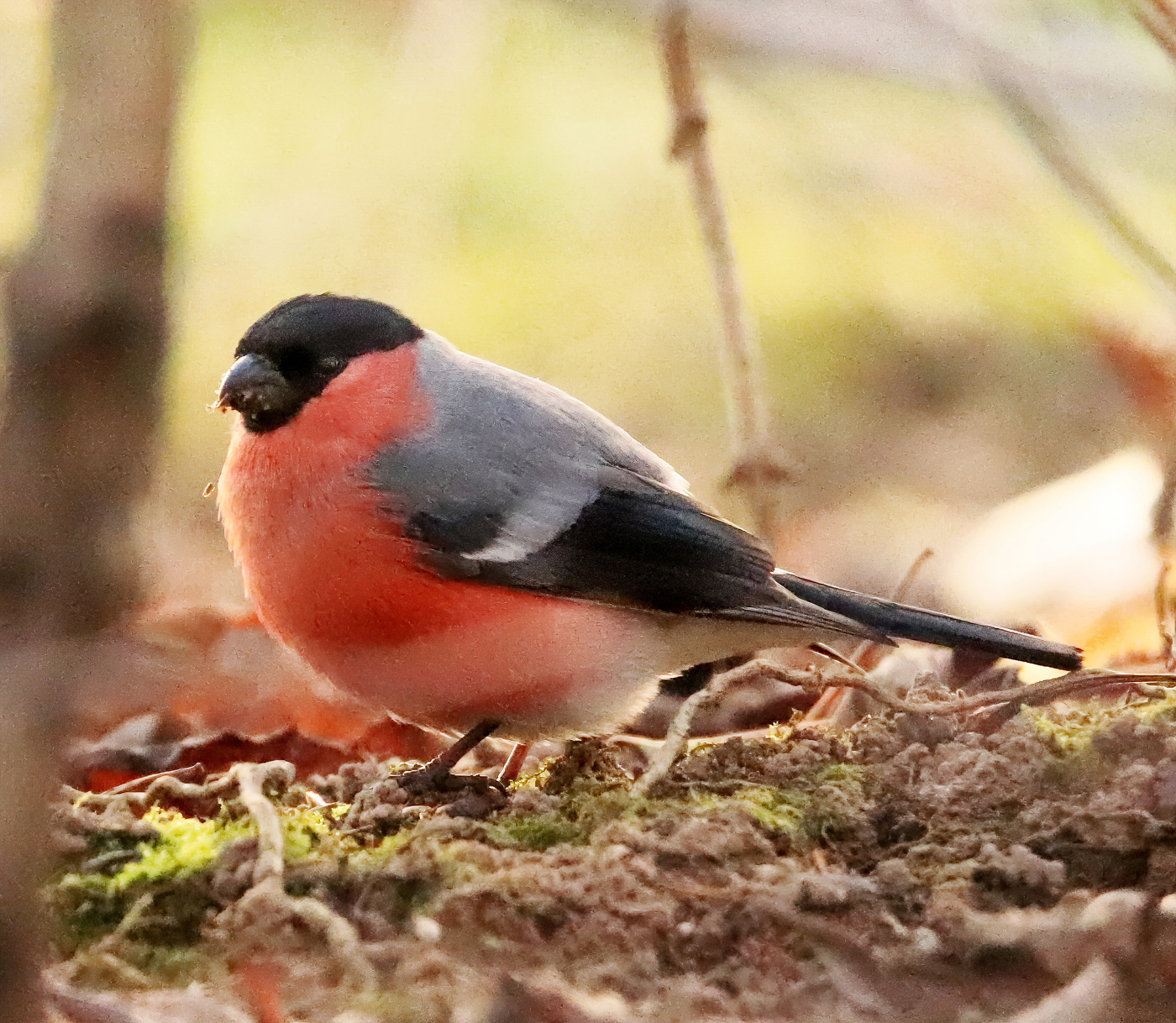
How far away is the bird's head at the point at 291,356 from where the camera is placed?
1578 millimetres

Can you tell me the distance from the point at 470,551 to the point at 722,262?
2.16ft

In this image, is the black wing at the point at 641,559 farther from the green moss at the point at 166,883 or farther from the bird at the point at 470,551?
the green moss at the point at 166,883

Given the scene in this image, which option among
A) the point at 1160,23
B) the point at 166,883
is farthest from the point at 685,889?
the point at 1160,23

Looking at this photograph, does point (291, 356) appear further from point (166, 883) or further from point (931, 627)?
point (931, 627)

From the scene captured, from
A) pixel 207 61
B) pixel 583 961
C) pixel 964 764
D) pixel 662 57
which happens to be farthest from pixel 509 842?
pixel 207 61

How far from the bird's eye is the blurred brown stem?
49 cm

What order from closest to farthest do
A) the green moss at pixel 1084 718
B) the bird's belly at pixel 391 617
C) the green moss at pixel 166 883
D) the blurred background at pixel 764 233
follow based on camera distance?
the green moss at pixel 166 883, the green moss at pixel 1084 718, the bird's belly at pixel 391 617, the blurred background at pixel 764 233

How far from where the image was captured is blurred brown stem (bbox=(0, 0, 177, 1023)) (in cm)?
76

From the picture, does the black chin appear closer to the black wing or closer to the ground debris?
the black wing

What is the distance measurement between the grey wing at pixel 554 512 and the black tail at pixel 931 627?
0.05 metres

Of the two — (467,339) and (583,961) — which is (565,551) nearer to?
(583,961)

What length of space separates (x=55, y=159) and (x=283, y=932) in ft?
2.03

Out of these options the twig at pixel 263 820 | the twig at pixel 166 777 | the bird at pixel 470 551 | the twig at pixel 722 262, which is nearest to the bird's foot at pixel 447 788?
the bird at pixel 470 551

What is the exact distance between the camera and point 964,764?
1345 mm
